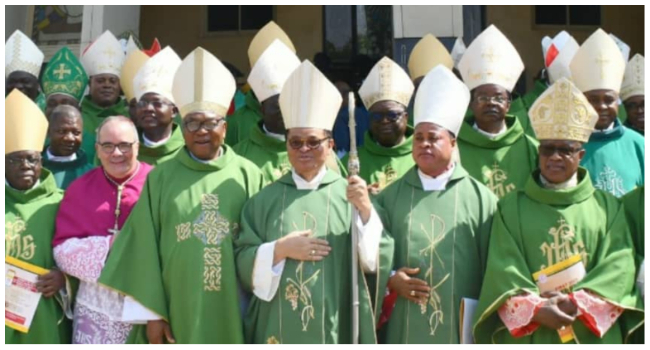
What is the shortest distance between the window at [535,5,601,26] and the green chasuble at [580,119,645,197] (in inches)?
326

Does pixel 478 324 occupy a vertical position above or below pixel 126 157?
below

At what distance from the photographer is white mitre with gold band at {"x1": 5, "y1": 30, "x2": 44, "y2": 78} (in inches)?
326

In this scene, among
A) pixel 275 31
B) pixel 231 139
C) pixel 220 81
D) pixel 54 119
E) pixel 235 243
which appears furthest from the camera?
pixel 275 31

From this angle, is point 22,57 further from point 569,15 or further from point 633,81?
point 569,15

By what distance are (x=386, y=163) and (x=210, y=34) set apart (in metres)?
8.75

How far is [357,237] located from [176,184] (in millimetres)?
1032

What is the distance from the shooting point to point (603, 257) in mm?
5270

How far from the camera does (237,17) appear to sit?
1492 cm

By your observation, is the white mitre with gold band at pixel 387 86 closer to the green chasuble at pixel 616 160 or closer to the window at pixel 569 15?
the green chasuble at pixel 616 160

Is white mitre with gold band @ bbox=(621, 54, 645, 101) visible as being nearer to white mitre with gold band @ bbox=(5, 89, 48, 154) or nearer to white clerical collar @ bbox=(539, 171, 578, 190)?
white clerical collar @ bbox=(539, 171, 578, 190)

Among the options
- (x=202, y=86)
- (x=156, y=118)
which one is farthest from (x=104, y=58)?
(x=202, y=86)

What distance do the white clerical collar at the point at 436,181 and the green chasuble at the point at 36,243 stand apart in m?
1.97

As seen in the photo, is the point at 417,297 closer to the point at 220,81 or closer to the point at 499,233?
the point at 499,233
